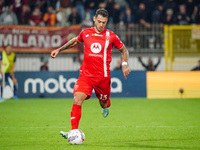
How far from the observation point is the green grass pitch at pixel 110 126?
719cm

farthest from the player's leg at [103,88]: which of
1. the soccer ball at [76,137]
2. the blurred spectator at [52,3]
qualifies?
the blurred spectator at [52,3]

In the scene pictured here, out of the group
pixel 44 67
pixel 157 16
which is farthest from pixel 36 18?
pixel 157 16

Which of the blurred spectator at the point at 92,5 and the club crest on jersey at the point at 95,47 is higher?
the blurred spectator at the point at 92,5

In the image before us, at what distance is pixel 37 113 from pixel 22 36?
6.54 m

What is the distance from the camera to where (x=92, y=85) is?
779 cm

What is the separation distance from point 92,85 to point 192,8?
48.0 ft

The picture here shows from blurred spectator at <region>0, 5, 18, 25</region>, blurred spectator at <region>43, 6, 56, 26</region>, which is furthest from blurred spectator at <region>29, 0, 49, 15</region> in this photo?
blurred spectator at <region>0, 5, 18, 25</region>

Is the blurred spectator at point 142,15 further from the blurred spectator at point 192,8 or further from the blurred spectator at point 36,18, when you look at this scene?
the blurred spectator at point 36,18

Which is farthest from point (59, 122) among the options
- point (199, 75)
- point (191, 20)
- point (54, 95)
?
point (191, 20)

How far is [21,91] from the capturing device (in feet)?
59.5

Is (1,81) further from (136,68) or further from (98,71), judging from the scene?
(98,71)

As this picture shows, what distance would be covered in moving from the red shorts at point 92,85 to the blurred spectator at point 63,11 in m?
13.0

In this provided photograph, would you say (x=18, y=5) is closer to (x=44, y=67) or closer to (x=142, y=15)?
(x=44, y=67)

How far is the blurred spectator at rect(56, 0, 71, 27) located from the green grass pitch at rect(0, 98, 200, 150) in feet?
22.7
